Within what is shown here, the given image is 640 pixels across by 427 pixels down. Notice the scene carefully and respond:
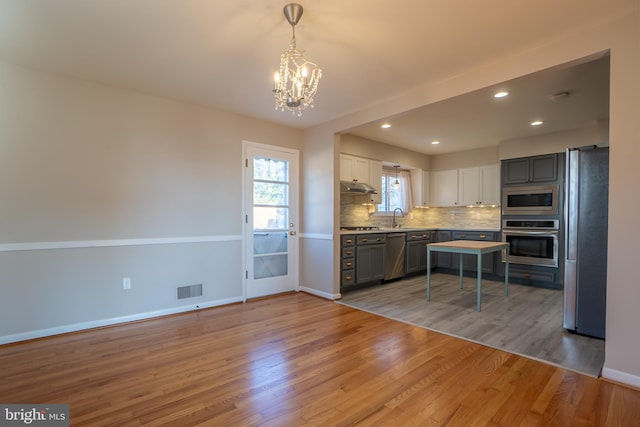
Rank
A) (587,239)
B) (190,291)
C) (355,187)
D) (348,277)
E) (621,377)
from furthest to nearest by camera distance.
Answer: (355,187), (348,277), (190,291), (587,239), (621,377)

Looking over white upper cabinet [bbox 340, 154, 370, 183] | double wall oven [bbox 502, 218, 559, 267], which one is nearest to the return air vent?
white upper cabinet [bbox 340, 154, 370, 183]

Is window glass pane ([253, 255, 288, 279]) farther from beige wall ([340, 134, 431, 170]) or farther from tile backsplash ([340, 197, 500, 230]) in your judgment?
beige wall ([340, 134, 431, 170])

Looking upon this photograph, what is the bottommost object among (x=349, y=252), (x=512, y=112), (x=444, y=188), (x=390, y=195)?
(x=349, y=252)

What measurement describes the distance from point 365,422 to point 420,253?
451cm

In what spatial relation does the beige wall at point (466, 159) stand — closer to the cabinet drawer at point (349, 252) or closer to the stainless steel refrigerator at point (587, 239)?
the stainless steel refrigerator at point (587, 239)

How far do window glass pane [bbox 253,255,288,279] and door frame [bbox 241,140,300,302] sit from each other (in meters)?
0.11

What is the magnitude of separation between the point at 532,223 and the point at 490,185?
3.43ft

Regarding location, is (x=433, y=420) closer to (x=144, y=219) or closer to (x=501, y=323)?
(x=501, y=323)

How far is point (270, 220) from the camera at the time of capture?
14.6ft

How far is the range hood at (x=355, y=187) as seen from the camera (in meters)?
4.93

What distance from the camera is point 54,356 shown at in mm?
2512

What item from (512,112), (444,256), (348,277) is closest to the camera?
(512,112)

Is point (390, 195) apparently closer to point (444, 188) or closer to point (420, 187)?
point (420, 187)

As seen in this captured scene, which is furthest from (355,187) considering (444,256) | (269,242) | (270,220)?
(444,256)
